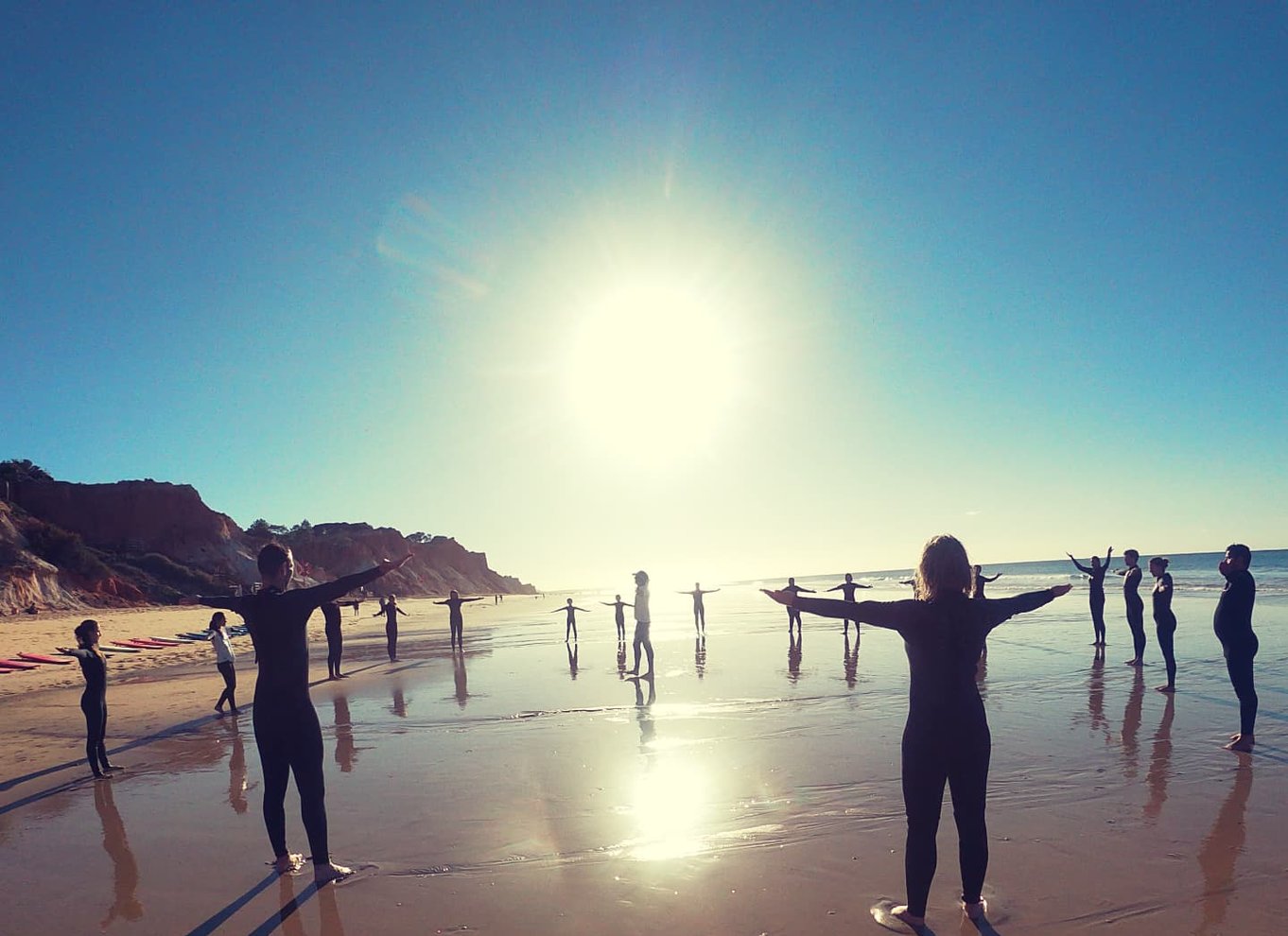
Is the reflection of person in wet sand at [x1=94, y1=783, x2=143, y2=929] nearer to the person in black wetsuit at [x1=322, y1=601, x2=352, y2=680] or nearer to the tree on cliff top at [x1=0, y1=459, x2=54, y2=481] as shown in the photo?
the person in black wetsuit at [x1=322, y1=601, x2=352, y2=680]

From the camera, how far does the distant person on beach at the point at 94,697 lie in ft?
27.5

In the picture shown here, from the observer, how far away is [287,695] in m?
5.00

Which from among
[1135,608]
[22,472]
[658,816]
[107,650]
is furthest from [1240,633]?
[22,472]

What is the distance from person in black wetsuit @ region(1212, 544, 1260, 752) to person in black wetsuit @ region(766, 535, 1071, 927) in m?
5.59

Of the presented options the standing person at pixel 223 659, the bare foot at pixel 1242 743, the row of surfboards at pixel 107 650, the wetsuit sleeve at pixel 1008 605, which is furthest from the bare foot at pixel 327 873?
the row of surfboards at pixel 107 650

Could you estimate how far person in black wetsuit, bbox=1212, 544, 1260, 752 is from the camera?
7.68 m

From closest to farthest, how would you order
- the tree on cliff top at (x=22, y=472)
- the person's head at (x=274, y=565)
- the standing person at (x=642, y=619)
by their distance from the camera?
the person's head at (x=274, y=565), the standing person at (x=642, y=619), the tree on cliff top at (x=22, y=472)

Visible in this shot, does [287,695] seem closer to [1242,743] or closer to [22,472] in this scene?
[1242,743]

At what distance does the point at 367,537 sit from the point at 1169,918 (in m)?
112

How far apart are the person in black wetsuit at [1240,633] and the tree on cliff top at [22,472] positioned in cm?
8814

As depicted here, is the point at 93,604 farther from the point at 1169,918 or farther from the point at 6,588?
the point at 1169,918

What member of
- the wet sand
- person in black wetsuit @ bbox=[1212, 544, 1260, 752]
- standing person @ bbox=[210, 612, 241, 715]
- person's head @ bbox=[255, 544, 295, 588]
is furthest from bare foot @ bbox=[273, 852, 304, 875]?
person in black wetsuit @ bbox=[1212, 544, 1260, 752]

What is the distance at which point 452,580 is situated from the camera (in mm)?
123750

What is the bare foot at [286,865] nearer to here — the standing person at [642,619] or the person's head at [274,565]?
the person's head at [274,565]
